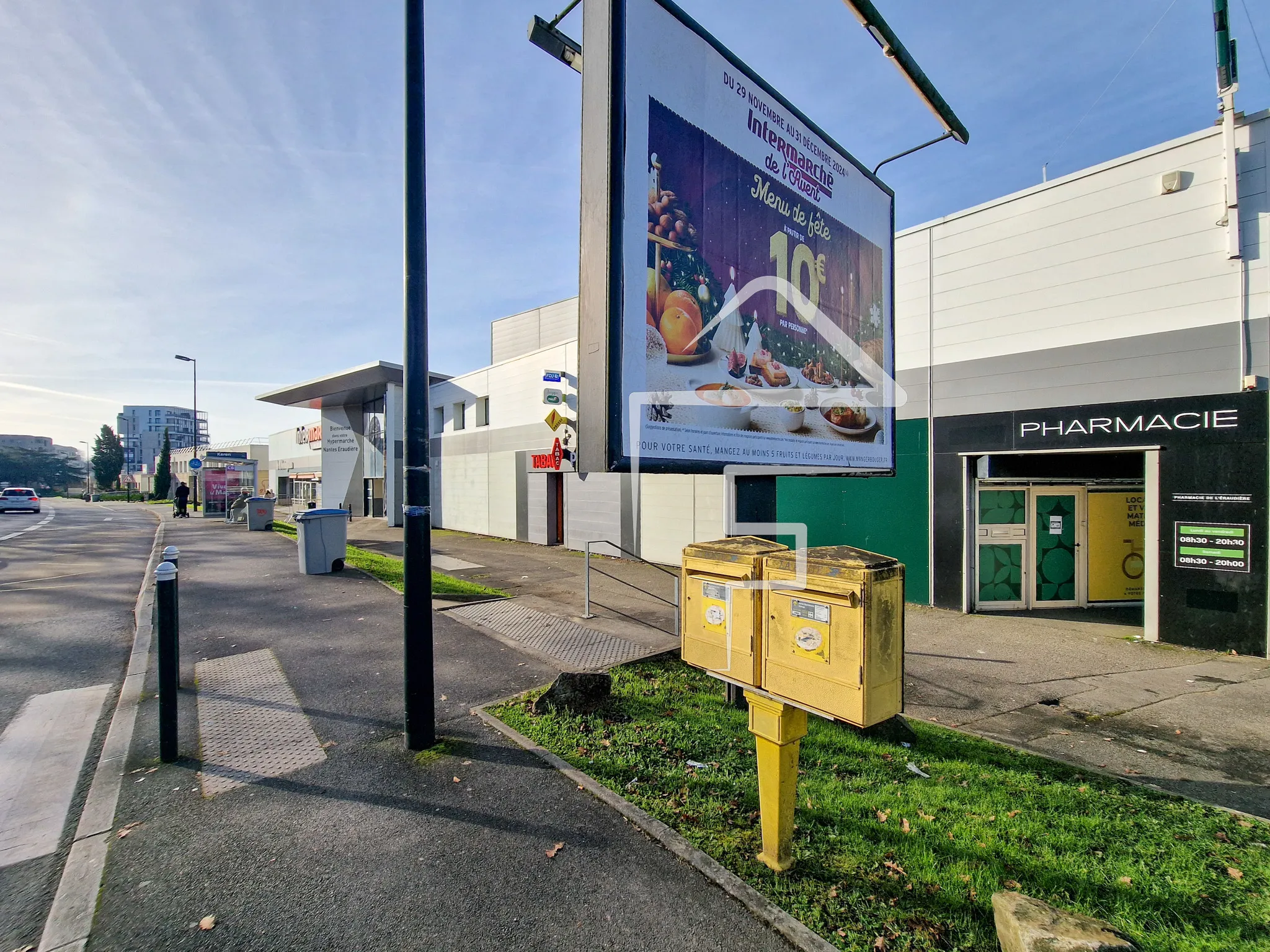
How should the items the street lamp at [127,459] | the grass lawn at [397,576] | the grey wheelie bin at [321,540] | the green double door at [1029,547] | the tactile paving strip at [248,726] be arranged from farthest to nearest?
the street lamp at [127,459] < the grey wheelie bin at [321,540] < the green double door at [1029,547] < the grass lawn at [397,576] < the tactile paving strip at [248,726]

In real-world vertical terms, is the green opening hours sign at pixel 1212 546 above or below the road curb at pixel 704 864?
above

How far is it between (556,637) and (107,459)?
303ft

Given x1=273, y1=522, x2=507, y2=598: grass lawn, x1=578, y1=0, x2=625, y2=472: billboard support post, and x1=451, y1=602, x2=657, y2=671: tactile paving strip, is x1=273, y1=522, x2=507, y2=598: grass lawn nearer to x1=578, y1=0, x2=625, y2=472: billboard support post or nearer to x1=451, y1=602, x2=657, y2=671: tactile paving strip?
x1=451, y1=602, x2=657, y2=671: tactile paving strip

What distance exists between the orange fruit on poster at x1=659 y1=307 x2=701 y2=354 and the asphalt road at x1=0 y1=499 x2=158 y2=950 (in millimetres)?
4213

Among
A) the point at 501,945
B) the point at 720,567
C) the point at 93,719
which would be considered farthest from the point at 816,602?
the point at 93,719

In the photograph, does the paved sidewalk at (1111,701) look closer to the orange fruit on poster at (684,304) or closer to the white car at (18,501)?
the orange fruit on poster at (684,304)

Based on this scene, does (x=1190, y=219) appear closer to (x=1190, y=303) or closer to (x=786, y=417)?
(x=1190, y=303)

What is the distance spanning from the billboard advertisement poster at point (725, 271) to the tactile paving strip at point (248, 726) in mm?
3281

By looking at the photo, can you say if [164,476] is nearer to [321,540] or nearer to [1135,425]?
[321,540]

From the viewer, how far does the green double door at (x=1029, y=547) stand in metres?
9.95

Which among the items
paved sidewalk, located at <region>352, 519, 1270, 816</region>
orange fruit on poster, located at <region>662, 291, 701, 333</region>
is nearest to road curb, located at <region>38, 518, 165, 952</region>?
orange fruit on poster, located at <region>662, 291, 701, 333</region>

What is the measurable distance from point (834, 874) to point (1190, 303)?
30.4ft

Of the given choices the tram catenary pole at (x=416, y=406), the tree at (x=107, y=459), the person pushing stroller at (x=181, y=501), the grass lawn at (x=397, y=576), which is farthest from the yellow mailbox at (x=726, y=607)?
the tree at (x=107, y=459)

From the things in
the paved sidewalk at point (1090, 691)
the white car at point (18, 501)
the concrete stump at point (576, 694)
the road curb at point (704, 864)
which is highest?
the white car at point (18, 501)
